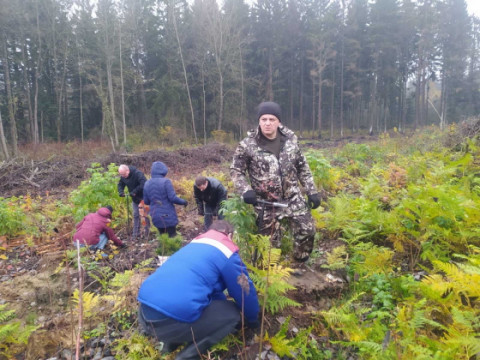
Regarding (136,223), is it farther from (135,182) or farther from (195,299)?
(195,299)

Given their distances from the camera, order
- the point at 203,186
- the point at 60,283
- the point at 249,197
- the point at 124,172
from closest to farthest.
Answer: the point at 249,197
the point at 60,283
the point at 203,186
the point at 124,172

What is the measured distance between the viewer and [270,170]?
3.84 meters

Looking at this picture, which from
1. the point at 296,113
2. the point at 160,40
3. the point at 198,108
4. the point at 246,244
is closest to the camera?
the point at 246,244

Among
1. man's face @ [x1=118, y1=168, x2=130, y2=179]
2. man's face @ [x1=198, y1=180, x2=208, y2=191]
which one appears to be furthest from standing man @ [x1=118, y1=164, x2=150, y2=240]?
man's face @ [x1=198, y1=180, x2=208, y2=191]

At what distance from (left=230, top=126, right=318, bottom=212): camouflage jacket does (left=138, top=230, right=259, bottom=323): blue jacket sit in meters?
1.16

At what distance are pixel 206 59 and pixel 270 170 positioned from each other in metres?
28.1

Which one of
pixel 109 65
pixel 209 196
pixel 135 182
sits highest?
pixel 109 65

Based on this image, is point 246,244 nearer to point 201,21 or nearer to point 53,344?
point 53,344

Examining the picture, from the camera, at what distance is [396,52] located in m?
35.2

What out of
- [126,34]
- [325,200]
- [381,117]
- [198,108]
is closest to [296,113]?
[381,117]

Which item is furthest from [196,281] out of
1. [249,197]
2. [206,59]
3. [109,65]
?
[206,59]

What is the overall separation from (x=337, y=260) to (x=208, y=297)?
6.89ft

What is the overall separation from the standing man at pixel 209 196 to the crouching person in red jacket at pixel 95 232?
1.86 meters

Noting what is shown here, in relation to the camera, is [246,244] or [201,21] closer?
[246,244]
